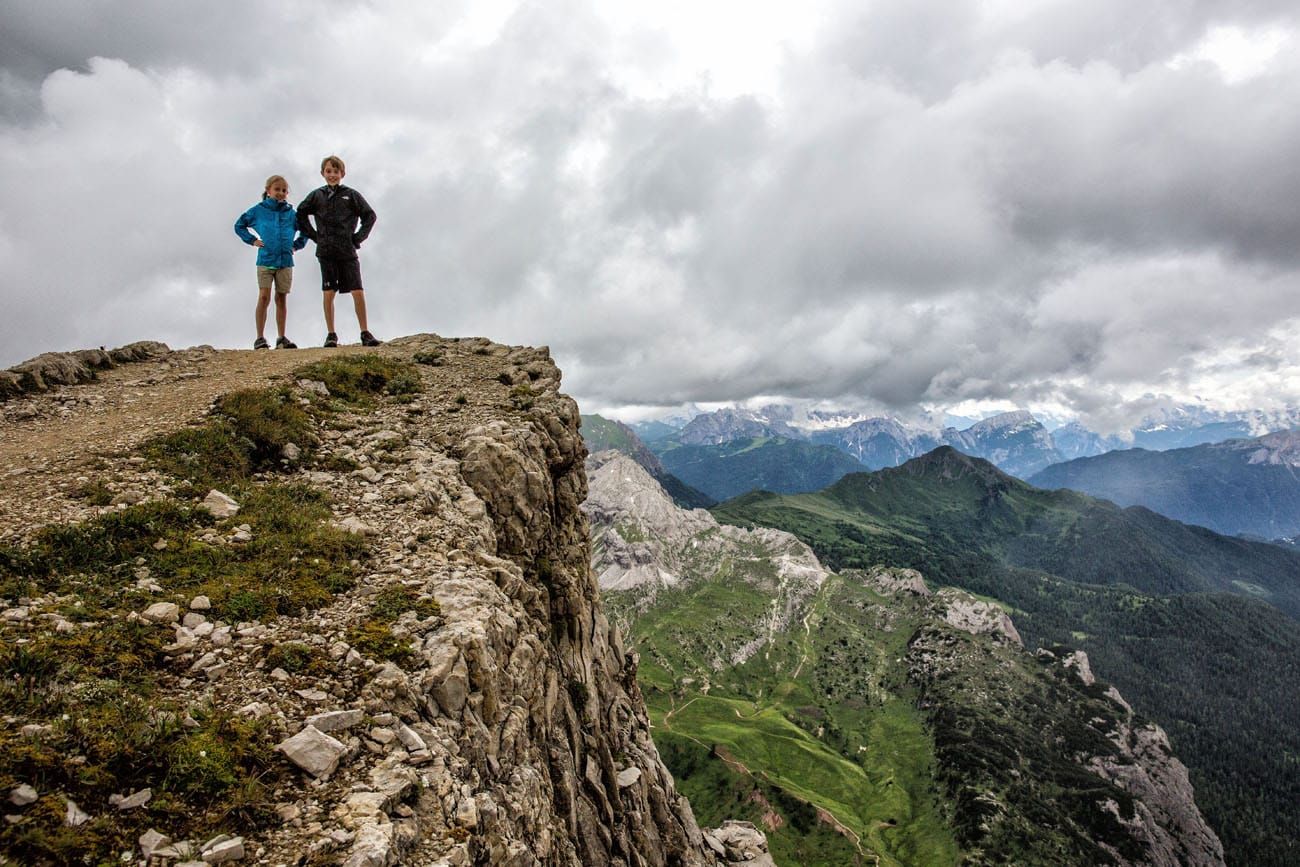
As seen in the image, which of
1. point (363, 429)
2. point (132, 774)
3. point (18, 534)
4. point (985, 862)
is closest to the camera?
point (132, 774)

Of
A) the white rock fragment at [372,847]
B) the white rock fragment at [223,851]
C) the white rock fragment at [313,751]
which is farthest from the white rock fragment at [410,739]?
the white rock fragment at [223,851]

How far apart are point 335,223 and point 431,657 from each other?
22.0 meters

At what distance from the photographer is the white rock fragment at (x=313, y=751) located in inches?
368

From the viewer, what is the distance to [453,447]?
22.6 m

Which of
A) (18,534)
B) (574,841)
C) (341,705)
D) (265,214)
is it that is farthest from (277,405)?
(574,841)

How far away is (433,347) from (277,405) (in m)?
14.8

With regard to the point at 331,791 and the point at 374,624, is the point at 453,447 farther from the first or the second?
the point at 331,791

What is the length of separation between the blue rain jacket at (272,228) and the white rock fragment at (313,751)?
936 inches

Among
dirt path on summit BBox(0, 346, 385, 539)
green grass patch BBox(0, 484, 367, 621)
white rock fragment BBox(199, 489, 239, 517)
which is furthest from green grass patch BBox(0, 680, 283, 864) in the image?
dirt path on summit BBox(0, 346, 385, 539)

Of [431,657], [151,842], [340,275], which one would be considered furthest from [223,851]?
[340,275]

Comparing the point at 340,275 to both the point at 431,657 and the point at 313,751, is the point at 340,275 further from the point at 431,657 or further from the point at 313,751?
the point at 313,751

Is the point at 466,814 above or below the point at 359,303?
below

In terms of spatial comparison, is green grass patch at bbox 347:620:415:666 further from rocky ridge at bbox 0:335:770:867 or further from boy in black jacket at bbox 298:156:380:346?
boy in black jacket at bbox 298:156:380:346

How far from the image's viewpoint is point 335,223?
2606 cm
